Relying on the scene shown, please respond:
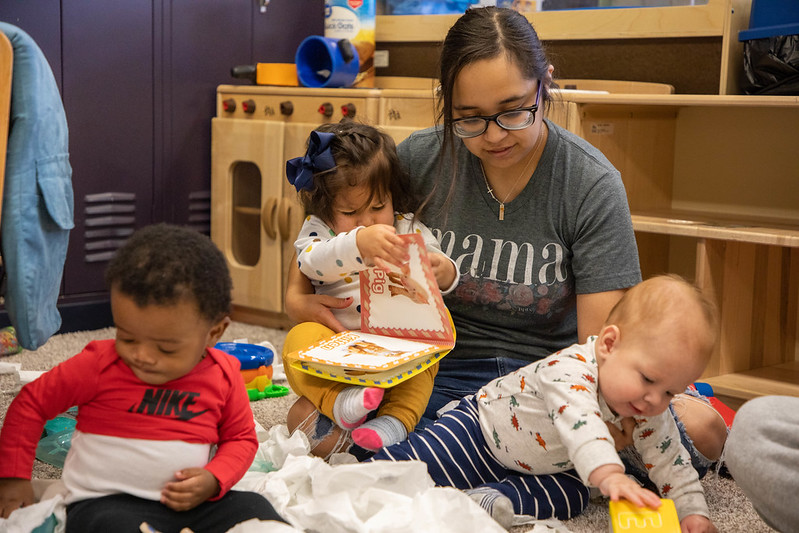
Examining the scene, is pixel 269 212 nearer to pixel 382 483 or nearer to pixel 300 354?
pixel 300 354

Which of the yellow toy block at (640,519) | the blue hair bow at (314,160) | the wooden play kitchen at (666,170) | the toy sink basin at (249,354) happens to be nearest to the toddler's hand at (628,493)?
the yellow toy block at (640,519)

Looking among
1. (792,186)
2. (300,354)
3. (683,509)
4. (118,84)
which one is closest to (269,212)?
(118,84)

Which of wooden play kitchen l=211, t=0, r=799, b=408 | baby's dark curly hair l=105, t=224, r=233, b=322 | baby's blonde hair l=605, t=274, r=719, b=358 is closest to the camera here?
baby's dark curly hair l=105, t=224, r=233, b=322

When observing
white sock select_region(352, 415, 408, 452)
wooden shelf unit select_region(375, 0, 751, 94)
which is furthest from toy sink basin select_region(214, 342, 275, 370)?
wooden shelf unit select_region(375, 0, 751, 94)

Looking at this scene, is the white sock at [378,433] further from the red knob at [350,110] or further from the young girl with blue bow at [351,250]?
the red knob at [350,110]

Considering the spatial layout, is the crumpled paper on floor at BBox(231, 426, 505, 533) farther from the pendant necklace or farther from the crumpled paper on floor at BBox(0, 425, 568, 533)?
the pendant necklace

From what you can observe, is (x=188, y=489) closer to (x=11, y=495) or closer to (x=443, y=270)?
(x=11, y=495)

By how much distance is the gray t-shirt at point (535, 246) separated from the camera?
1.46 metres

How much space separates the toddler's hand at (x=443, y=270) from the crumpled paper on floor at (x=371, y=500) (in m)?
0.37

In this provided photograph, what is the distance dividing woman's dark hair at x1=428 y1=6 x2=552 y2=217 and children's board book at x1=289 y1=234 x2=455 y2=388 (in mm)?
273

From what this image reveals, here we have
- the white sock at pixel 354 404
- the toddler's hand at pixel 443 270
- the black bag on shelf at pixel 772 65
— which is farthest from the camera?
the black bag on shelf at pixel 772 65

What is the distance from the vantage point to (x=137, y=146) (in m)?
2.60

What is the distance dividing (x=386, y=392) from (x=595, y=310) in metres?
0.37

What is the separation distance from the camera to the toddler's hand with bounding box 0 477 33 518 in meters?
1.03
